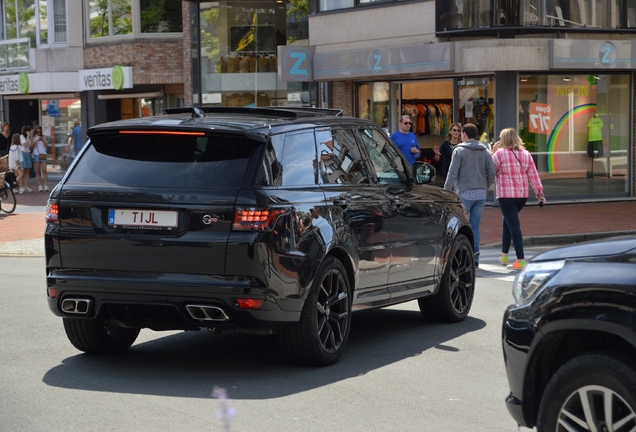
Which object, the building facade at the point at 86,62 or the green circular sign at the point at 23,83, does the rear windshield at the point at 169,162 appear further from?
the green circular sign at the point at 23,83

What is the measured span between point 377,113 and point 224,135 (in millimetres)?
18858

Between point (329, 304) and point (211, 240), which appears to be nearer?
point (211, 240)

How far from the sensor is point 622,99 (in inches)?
925

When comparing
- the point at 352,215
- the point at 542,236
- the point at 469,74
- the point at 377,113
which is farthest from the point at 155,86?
the point at 352,215

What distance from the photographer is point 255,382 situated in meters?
6.67

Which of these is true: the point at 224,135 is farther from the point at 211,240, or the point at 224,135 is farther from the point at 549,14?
the point at 549,14

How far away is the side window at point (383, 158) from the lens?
8.20 metres

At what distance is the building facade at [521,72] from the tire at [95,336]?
14958 millimetres

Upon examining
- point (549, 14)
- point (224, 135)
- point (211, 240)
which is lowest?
point (211, 240)

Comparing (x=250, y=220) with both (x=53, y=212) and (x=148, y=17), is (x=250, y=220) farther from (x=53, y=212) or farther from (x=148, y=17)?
(x=148, y=17)

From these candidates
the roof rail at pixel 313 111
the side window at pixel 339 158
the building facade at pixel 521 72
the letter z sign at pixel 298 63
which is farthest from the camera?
the letter z sign at pixel 298 63

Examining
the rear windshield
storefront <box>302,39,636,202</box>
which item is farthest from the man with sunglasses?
the rear windshield

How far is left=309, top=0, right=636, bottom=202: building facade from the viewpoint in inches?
845

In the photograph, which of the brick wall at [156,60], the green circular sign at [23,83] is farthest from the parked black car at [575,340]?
the green circular sign at [23,83]
